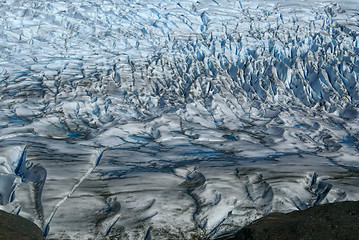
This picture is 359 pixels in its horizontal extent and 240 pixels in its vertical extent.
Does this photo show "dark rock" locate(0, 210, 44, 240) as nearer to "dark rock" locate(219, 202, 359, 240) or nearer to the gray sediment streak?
the gray sediment streak

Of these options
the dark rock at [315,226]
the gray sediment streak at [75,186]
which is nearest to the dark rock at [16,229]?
the gray sediment streak at [75,186]

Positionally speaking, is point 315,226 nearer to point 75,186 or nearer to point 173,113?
point 75,186

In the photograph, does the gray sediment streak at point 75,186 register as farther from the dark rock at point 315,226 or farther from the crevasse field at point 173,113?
the dark rock at point 315,226

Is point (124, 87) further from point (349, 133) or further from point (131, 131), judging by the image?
point (349, 133)

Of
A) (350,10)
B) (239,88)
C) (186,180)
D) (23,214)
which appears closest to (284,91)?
(239,88)

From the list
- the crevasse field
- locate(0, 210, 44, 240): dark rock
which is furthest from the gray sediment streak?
locate(0, 210, 44, 240): dark rock
